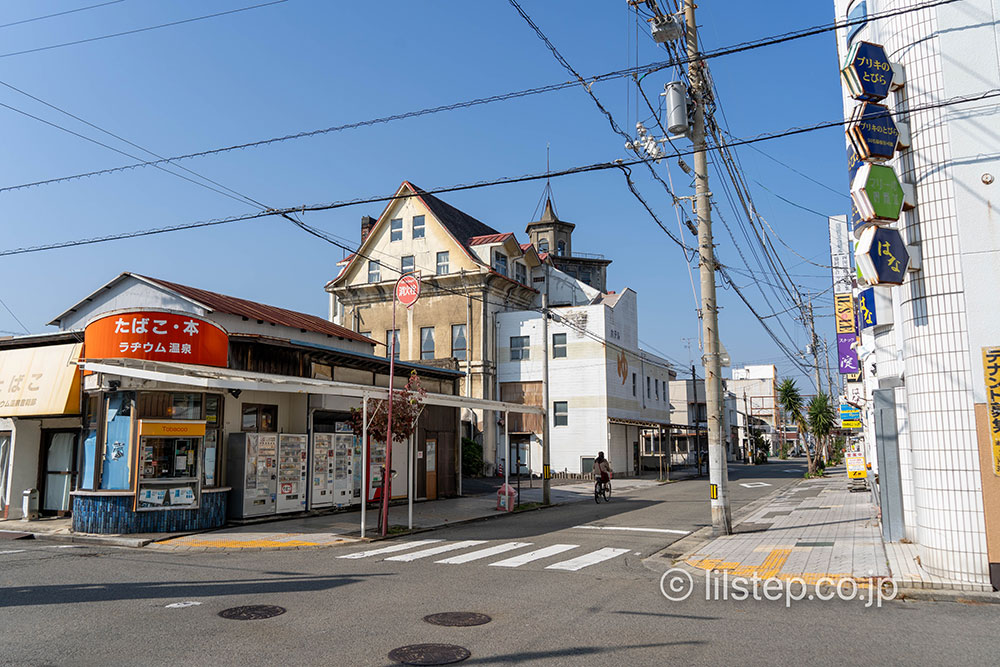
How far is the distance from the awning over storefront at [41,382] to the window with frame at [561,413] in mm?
27964

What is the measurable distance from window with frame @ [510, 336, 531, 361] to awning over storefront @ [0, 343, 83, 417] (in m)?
27.0

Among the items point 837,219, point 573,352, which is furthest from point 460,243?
point 837,219

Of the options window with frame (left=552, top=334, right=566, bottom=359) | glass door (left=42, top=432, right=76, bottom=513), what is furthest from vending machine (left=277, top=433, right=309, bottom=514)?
window with frame (left=552, top=334, right=566, bottom=359)

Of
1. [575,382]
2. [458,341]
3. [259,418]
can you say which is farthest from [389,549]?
[458,341]

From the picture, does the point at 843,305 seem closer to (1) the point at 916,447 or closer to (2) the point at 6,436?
(1) the point at 916,447

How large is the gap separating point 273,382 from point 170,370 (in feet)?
8.05

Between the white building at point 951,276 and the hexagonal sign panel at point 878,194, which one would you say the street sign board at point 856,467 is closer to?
the white building at point 951,276

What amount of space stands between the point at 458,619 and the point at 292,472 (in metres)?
12.5

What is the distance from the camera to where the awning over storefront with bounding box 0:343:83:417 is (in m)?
17.8

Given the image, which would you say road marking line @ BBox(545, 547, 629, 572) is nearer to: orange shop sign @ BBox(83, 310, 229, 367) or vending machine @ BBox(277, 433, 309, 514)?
vending machine @ BBox(277, 433, 309, 514)

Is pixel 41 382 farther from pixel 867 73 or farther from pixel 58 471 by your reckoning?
pixel 867 73

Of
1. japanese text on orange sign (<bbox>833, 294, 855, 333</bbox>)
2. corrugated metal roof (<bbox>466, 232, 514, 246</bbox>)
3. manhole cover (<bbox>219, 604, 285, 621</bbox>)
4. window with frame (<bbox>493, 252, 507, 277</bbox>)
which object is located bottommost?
manhole cover (<bbox>219, 604, 285, 621</bbox>)

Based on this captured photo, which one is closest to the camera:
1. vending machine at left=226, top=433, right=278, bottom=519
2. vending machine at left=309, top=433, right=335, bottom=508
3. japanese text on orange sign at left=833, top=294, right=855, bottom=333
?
vending machine at left=226, top=433, right=278, bottom=519

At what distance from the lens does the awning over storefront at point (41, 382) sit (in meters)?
17.8
